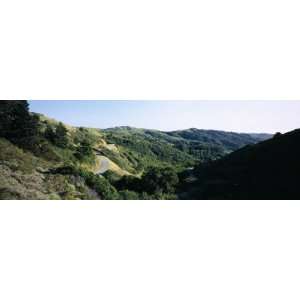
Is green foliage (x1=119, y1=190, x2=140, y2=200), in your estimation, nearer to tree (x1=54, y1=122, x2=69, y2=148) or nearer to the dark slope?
the dark slope

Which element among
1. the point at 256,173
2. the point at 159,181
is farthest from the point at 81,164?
the point at 256,173

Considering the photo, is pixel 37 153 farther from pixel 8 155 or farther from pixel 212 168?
pixel 212 168

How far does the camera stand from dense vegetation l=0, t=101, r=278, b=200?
21766 mm

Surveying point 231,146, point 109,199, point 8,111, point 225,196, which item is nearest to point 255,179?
point 225,196

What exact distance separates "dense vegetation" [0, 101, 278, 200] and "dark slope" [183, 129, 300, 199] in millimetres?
232

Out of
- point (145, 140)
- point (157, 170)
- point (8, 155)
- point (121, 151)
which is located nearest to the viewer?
point (8, 155)

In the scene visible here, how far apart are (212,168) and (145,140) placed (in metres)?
14.9

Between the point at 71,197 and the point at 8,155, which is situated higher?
the point at 8,155

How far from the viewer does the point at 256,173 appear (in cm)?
2425

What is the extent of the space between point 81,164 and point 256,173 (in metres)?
10.8

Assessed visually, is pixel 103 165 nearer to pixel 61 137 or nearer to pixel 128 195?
pixel 61 137

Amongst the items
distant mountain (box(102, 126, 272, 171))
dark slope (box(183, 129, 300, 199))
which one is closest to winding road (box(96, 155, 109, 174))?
distant mountain (box(102, 126, 272, 171))

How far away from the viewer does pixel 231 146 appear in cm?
2791

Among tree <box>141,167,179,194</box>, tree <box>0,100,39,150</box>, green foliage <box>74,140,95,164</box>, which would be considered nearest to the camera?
tree <box>141,167,179,194</box>
